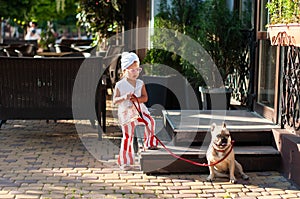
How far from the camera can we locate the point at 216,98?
22.5ft

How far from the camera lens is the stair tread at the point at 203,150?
204 inches

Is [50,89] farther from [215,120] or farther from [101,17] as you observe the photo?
[101,17]

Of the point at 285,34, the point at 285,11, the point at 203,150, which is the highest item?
the point at 285,11

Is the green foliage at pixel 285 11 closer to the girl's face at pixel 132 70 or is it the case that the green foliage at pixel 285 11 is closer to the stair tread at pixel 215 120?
the stair tread at pixel 215 120

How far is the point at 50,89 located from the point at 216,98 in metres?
2.09

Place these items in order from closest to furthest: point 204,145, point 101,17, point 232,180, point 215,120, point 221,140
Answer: point 221,140
point 232,180
point 204,145
point 215,120
point 101,17

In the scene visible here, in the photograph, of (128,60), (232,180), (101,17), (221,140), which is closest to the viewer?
(221,140)

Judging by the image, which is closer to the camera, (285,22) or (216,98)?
(285,22)

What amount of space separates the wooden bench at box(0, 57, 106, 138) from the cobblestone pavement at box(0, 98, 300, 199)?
388 millimetres

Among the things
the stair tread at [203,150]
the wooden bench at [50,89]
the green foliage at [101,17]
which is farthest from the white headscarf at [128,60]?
the green foliage at [101,17]

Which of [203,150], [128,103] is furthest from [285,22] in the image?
[128,103]

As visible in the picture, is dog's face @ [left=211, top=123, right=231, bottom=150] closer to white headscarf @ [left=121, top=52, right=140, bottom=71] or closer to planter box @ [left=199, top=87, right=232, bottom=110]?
white headscarf @ [left=121, top=52, right=140, bottom=71]

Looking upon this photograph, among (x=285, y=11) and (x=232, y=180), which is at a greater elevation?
(x=285, y=11)

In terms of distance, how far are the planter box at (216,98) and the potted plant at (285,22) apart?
165cm
